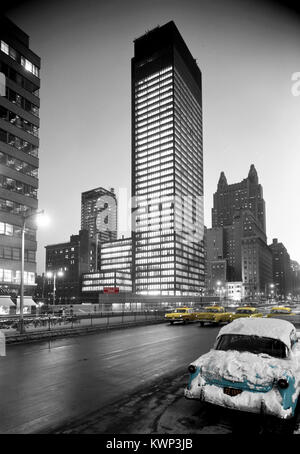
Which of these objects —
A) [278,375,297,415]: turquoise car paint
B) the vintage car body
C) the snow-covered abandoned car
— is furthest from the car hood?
the vintage car body

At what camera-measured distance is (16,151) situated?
→ 2138 inches

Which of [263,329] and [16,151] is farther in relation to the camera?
[16,151]

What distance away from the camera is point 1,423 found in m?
6.27

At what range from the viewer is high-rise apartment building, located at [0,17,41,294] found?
52.2 m

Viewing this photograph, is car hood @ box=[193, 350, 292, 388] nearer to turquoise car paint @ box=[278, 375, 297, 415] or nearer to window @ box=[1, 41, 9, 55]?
turquoise car paint @ box=[278, 375, 297, 415]

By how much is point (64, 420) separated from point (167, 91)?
677 ft

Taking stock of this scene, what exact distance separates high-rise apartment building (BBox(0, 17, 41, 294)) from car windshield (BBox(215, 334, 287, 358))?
48004 mm

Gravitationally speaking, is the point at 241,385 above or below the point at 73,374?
above

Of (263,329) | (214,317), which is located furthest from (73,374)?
(214,317)

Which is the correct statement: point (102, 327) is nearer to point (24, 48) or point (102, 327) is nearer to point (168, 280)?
point (24, 48)

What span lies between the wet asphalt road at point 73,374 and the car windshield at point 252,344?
8.87 feet

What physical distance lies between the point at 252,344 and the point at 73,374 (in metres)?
5.66

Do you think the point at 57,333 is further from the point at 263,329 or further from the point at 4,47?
the point at 4,47

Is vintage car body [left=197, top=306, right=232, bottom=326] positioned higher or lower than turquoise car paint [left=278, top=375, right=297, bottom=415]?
lower
